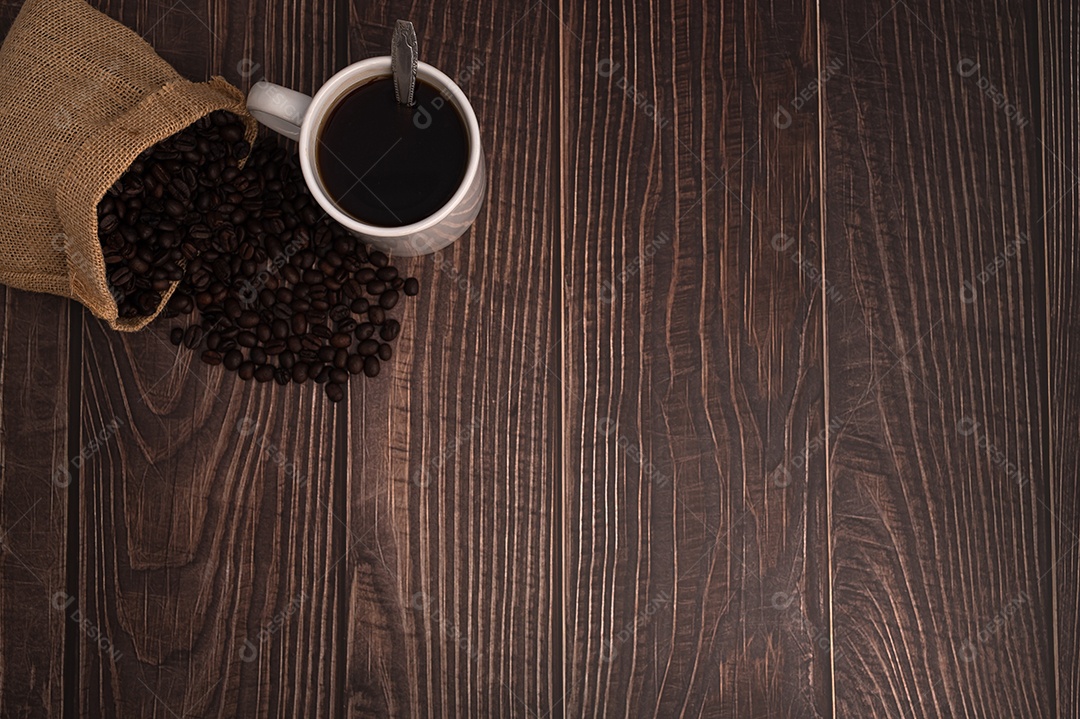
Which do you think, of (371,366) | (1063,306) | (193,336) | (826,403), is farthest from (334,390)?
(1063,306)

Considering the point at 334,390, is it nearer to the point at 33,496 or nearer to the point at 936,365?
the point at 33,496

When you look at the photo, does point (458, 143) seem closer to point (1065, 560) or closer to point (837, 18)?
point (837, 18)

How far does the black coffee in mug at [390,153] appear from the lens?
2.43 feet

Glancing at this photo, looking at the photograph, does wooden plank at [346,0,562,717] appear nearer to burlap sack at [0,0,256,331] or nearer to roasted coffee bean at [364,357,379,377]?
roasted coffee bean at [364,357,379,377]

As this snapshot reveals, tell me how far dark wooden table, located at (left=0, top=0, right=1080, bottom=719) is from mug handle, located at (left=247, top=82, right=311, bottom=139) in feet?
0.61

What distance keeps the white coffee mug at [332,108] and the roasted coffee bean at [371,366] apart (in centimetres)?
15

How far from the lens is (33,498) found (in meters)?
0.86

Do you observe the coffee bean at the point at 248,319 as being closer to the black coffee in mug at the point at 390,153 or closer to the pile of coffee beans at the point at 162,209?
the pile of coffee beans at the point at 162,209

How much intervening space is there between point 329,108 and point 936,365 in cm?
69

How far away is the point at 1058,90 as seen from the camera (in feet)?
3.01

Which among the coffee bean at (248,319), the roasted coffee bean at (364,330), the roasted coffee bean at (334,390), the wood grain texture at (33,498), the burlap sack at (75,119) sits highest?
the burlap sack at (75,119)

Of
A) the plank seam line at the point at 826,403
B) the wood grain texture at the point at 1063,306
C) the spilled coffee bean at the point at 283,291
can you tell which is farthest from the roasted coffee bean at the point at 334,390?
the wood grain texture at the point at 1063,306

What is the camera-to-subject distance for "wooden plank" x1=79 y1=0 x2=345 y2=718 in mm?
854

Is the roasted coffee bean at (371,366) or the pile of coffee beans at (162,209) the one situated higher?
the pile of coffee beans at (162,209)
